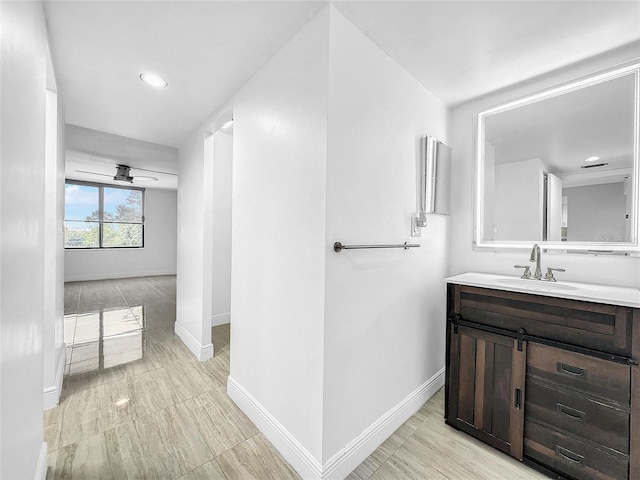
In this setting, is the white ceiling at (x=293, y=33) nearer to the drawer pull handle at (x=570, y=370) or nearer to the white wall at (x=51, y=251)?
the white wall at (x=51, y=251)

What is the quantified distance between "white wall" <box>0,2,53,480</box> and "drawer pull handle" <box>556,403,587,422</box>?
2.22 meters

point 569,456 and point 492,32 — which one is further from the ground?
point 492,32

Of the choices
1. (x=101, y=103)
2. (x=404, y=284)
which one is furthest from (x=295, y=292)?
(x=101, y=103)

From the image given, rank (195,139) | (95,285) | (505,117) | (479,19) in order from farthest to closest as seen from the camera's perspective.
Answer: (95,285)
(195,139)
(505,117)
(479,19)

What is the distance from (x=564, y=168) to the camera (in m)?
1.86

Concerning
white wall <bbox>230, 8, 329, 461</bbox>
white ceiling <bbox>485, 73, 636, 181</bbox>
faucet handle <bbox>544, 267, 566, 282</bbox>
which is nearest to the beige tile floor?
white wall <bbox>230, 8, 329, 461</bbox>

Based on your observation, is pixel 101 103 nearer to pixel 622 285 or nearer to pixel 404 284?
pixel 404 284

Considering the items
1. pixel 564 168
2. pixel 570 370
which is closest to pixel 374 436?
pixel 570 370

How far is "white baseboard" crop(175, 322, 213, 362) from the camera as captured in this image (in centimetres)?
270

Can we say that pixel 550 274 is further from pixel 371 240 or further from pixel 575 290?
pixel 371 240

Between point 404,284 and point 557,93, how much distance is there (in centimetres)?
162

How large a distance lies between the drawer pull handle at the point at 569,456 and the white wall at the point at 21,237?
7.35 ft

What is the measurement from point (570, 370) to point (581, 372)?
1.6 inches

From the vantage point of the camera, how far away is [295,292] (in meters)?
1.49
